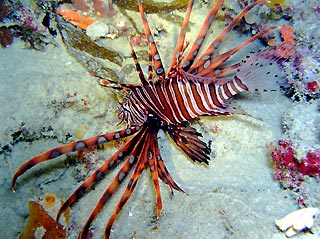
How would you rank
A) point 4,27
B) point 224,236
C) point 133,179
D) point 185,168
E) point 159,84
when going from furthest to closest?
point 4,27, point 185,168, point 159,84, point 133,179, point 224,236

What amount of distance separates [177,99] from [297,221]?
1.82 meters

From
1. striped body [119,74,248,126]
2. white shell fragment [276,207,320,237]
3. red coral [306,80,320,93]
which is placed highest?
striped body [119,74,248,126]

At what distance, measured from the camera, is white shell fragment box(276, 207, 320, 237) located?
2.63m

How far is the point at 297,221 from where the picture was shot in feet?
8.73

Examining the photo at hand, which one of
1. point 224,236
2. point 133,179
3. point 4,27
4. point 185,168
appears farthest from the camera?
point 4,27

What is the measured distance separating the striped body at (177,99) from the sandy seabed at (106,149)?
580 mm

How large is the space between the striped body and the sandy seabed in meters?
0.58

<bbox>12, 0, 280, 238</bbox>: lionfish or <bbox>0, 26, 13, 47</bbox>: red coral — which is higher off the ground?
<bbox>0, 26, 13, 47</bbox>: red coral

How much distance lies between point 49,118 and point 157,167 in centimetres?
175

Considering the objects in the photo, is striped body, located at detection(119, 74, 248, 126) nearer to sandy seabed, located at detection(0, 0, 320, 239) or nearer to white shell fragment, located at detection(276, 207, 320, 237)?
sandy seabed, located at detection(0, 0, 320, 239)

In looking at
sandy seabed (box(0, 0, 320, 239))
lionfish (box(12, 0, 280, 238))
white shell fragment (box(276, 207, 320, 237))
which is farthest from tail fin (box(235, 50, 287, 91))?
white shell fragment (box(276, 207, 320, 237))

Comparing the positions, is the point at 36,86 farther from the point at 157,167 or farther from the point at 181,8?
the point at 181,8

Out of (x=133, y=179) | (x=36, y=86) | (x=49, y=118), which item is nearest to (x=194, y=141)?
(x=133, y=179)

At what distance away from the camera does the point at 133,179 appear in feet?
10.8
